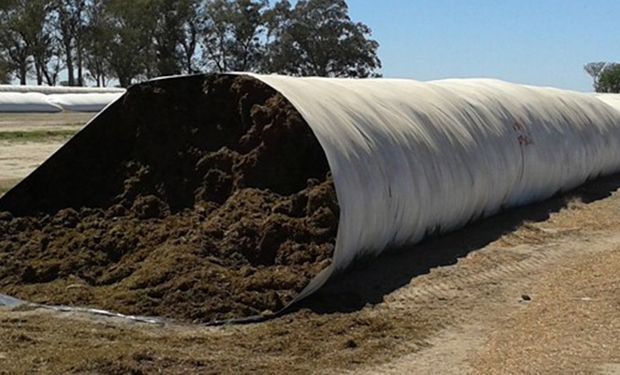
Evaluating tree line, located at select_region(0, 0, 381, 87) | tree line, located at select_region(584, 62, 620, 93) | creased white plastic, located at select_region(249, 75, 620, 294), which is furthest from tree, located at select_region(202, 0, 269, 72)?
creased white plastic, located at select_region(249, 75, 620, 294)

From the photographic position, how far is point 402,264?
33.2ft

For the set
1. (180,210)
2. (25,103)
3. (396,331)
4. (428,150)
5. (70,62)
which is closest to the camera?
(396,331)

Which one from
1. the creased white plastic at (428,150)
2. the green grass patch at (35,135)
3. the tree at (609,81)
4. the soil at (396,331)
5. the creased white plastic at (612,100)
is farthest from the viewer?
the tree at (609,81)

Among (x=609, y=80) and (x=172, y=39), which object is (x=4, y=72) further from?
(x=609, y=80)

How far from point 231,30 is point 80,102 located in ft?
93.4

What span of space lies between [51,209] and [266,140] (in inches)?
96.8

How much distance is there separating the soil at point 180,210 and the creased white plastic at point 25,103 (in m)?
34.4

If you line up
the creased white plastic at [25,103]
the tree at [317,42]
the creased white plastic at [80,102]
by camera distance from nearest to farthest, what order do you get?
the creased white plastic at [25,103], the creased white plastic at [80,102], the tree at [317,42]

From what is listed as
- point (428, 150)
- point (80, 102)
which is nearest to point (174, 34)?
point (80, 102)

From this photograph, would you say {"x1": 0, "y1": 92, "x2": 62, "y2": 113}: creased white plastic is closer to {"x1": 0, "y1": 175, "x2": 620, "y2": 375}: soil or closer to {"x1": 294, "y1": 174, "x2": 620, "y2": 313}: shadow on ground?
{"x1": 294, "y1": 174, "x2": 620, "y2": 313}: shadow on ground

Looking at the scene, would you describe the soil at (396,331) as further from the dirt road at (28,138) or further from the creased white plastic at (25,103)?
the creased white plastic at (25,103)

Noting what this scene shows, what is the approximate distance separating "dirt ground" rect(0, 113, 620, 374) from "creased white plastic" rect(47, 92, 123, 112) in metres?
38.1

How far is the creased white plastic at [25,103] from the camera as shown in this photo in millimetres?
43625

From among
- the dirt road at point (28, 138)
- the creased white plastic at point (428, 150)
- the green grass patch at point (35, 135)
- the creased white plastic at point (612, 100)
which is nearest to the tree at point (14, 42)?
the dirt road at point (28, 138)
